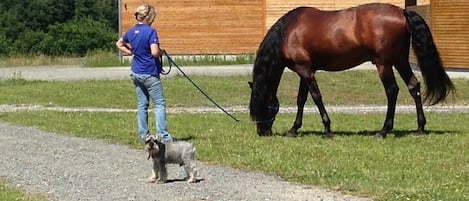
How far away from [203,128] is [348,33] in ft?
11.1

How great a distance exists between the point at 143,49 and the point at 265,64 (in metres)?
2.26

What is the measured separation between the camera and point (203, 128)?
16.7 meters

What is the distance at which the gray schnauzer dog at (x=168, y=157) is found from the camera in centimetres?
1022

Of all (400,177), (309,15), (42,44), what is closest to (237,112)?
(309,15)

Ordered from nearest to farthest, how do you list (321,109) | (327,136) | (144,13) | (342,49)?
1. (144,13)
2. (327,136)
3. (342,49)
4. (321,109)

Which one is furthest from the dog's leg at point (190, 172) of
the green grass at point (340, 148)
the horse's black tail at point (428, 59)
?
the horse's black tail at point (428, 59)

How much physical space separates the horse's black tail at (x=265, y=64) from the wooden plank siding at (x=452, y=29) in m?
18.4

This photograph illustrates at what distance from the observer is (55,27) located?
71.4m

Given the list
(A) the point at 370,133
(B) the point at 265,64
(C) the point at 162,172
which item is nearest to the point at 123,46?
(B) the point at 265,64

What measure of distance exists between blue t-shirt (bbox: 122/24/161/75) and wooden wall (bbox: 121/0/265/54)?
32451 mm

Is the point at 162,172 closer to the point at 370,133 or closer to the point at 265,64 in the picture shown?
the point at 265,64

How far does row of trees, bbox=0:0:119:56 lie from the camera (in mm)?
70188

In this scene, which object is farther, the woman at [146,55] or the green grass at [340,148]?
the woman at [146,55]

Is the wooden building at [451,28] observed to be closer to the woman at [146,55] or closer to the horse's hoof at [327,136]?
the horse's hoof at [327,136]
